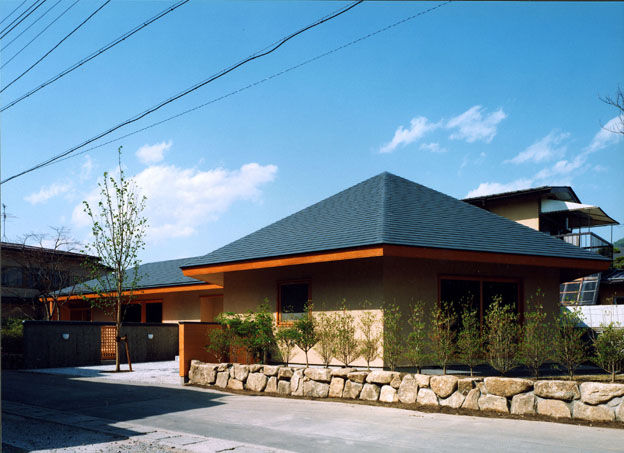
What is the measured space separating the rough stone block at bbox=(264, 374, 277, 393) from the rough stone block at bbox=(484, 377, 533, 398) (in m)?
4.73

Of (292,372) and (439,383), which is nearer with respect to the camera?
(439,383)

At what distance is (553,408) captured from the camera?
343 inches

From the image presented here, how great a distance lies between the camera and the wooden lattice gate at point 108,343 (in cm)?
2111

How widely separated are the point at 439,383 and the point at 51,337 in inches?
584

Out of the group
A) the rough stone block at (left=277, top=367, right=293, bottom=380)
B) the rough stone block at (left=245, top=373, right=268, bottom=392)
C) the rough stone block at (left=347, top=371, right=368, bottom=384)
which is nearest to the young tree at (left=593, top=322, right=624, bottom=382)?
the rough stone block at (left=347, top=371, right=368, bottom=384)

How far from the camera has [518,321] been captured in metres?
14.7

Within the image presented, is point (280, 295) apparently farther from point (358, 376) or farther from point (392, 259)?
point (358, 376)

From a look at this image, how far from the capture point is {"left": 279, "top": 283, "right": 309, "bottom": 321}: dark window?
14891 millimetres

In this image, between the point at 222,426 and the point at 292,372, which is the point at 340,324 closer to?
the point at 292,372

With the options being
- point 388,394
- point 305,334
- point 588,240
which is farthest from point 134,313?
point 588,240

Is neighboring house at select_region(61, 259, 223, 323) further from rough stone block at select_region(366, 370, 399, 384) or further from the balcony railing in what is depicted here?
the balcony railing

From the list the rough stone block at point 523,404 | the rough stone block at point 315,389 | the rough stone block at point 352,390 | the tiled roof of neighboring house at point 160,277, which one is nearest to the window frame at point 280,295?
the rough stone block at point 315,389

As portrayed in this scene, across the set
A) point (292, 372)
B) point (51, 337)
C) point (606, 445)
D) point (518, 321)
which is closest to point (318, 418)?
point (292, 372)

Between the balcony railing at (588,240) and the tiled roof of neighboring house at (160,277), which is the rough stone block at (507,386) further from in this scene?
the balcony railing at (588,240)
